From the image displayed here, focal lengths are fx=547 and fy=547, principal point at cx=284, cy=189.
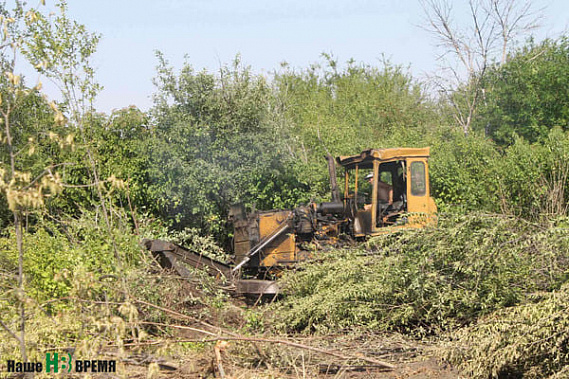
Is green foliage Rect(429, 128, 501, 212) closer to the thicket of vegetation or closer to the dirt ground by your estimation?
the thicket of vegetation

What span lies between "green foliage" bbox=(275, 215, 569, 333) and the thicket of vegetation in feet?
0.09

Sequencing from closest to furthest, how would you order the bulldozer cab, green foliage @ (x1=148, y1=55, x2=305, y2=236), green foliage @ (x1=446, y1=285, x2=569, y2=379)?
green foliage @ (x1=446, y1=285, x2=569, y2=379)
the bulldozer cab
green foliage @ (x1=148, y1=55, x2=305, y2=236)

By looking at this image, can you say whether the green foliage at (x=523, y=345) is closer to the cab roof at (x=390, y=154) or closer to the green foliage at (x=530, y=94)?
the cab roof at (x=390, y=154)

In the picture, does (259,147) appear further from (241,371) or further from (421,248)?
(241,371)

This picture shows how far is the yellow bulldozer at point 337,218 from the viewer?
9273 mm

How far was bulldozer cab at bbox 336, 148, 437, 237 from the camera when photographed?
30.4 feet

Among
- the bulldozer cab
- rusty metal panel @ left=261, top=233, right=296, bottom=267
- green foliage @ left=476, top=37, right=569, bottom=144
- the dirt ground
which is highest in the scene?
green foliage @ left=476, top=37, right=569, bottom=144

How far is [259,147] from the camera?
1367 centimetres

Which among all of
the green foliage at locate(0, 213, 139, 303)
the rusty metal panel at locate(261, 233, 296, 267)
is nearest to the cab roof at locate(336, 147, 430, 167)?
the rusty metal panel at locate(261, 233, 296, 267)

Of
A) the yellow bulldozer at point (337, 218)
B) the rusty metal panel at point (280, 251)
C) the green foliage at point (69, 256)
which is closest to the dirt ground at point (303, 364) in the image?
the green foliage at point (69, 256)

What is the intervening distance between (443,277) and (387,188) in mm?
3313

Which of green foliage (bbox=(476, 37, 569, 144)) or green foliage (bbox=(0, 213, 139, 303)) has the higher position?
green foliage (bbox=(476, 37, 569, 144))

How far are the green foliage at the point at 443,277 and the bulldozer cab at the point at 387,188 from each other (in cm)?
180

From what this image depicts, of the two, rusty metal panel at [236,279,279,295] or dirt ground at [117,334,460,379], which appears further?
rusty metal panel at [236,279,279,295]
